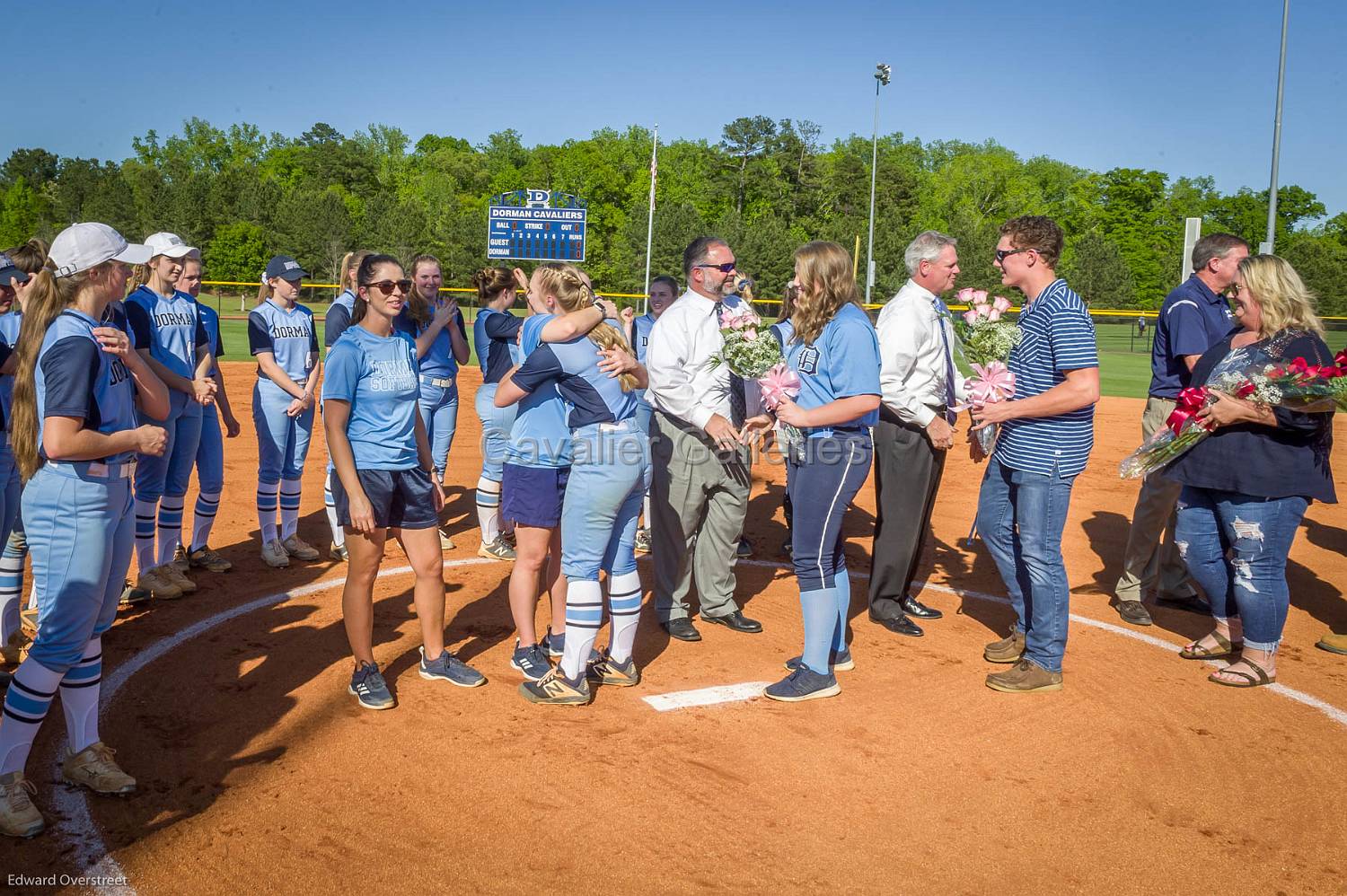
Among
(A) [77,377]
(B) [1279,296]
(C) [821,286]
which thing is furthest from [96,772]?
(B) [1279,296]

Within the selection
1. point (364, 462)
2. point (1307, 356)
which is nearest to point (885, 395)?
point (1307, 356)

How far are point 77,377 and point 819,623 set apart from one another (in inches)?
141

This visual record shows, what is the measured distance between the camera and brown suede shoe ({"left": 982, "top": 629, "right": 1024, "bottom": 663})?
6062 millimetres

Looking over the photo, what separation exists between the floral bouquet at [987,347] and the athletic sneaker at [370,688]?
348 cm

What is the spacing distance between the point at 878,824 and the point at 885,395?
3025mm

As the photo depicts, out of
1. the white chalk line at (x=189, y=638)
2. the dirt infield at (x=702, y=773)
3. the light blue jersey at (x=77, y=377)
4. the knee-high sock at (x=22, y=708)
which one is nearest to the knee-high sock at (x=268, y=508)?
the white chalk line at (x=189, y=638)

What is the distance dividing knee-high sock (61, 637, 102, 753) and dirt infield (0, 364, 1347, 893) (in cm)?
25

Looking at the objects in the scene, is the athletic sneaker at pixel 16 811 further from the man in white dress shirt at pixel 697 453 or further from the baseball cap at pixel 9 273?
the man in white dress shirt at pixel 697 453

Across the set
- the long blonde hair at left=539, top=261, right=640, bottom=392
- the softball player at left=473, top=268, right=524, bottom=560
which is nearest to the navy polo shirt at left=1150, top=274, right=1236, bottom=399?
the long blonde hair at left=539, top=261, right=640, bottom=392

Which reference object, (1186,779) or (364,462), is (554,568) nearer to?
(364,462)

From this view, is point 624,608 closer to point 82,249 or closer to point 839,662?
point 839,662

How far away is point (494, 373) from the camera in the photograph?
830 centimetres

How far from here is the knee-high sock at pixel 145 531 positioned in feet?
22.1

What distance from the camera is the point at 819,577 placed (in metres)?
5.27
